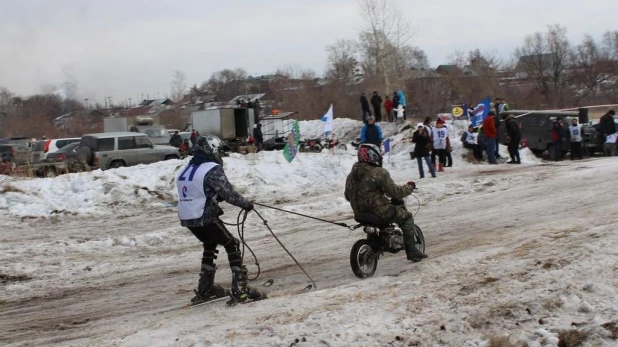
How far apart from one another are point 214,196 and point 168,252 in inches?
199

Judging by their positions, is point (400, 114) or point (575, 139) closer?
point (575, 139)

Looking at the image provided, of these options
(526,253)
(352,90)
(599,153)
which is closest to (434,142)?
(599,153)

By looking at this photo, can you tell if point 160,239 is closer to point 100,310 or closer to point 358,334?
point 100,310

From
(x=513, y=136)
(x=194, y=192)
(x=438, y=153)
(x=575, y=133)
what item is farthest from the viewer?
(x=575, y=133)

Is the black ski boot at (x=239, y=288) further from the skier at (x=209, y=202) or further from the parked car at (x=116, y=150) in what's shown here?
the parked car at (x=116, y=150)

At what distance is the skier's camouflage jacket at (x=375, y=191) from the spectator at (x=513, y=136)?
14.1 m

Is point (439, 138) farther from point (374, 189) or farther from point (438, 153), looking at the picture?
point (374, 189)

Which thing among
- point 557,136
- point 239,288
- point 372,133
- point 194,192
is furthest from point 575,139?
point 194,192

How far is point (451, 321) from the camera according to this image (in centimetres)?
592

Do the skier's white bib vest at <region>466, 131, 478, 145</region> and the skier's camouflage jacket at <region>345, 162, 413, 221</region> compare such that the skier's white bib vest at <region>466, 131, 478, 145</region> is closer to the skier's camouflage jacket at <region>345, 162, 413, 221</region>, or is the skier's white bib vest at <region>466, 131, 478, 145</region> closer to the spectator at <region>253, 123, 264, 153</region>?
the spectator at <region>253, 123, 264, 153</region>

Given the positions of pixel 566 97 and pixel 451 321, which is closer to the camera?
pixel 451 321

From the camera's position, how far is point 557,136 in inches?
990

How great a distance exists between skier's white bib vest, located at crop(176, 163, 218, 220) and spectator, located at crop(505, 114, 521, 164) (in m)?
16.0

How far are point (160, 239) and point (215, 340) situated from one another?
720 cm
